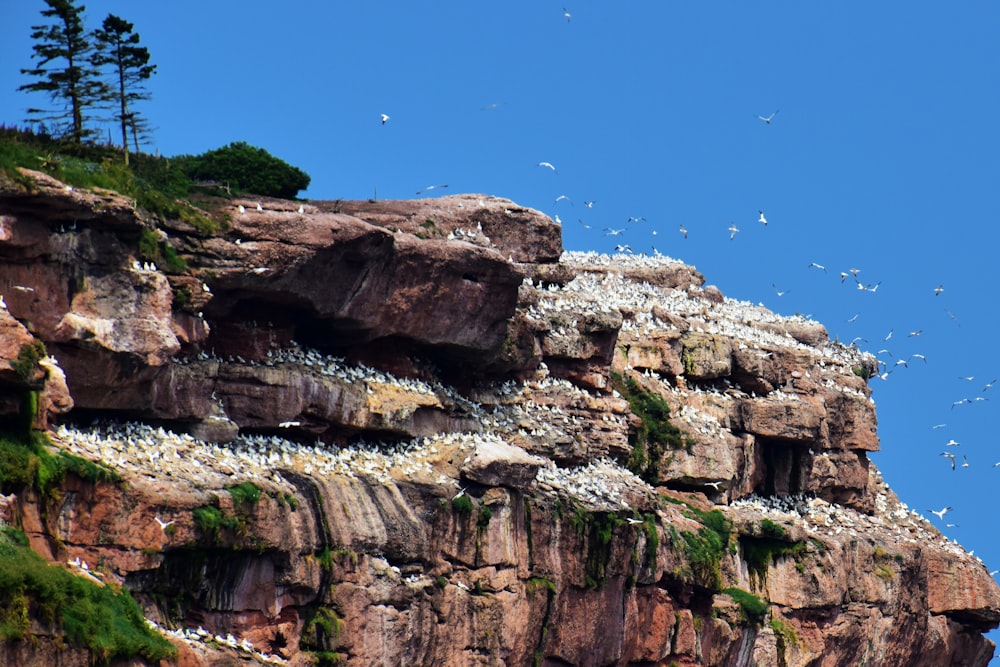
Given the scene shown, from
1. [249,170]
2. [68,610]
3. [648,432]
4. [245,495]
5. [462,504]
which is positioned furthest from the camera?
[648,432]

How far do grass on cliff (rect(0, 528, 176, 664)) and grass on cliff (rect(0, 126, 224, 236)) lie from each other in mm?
9265

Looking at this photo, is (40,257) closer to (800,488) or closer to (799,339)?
(800,488)

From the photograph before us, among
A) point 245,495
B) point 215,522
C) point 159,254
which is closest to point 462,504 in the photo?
point 245,495

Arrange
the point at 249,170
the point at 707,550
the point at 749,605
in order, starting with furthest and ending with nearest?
the point at 749,605 → the point at 707,550 → the point at 249,170

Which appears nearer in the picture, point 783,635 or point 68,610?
point 68,610

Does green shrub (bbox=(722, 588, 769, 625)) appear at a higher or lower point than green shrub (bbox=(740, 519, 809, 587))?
lower

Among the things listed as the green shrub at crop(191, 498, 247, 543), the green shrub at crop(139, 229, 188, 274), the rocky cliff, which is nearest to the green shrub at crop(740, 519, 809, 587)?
the rocky cliff

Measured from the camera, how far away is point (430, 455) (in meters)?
48.4

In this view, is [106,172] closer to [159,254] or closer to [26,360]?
[159,254]

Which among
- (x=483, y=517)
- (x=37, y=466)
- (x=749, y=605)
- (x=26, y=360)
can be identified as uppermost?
(x=26, y=360)

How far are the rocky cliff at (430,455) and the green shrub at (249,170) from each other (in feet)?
3.87

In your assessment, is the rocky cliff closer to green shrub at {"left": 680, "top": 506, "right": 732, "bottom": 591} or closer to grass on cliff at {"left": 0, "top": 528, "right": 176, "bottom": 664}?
green shrub at {"left": 680, "top": 506, "right": 732, "bottom": 591}

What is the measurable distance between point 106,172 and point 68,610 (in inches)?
519

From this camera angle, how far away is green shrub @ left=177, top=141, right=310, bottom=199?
51.0 m
